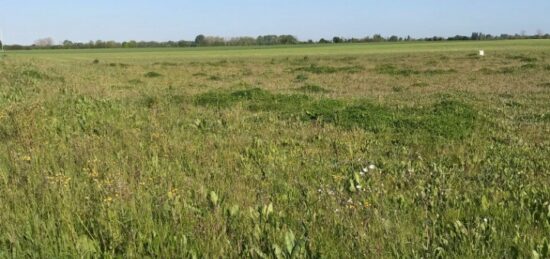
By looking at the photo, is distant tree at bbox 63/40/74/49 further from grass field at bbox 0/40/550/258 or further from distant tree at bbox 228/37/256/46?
grass field at bbox 0/40/550/258

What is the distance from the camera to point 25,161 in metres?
5.64

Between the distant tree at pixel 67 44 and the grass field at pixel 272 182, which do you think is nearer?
the grass field at pixel 272 182

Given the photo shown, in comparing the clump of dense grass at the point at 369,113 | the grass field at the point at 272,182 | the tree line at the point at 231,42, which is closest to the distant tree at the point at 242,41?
the tree line at the point at 231,42

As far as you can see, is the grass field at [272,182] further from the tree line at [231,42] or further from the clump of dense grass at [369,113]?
the tree line at [231,42]

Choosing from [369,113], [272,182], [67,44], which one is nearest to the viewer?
[272,182]

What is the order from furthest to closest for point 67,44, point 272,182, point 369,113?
point 67,44, point 369,113, point 272,182

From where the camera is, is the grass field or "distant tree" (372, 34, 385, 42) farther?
"distant tree" (372, 34, 385, 42)

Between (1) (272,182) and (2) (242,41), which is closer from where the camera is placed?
(1) (272,182)

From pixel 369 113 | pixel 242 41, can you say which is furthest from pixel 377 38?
pixel 369 113

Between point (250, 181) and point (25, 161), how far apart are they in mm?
2590

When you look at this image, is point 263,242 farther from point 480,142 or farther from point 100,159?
point 480,142

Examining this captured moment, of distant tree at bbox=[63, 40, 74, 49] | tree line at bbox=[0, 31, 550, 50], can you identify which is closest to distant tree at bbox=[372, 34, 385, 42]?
tree line at bbox=[0, 31, 550, 50]

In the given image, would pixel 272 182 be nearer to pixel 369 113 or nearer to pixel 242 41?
pixel 369 113

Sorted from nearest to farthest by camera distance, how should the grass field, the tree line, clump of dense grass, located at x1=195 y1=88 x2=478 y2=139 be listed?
the grass field
clump of dense grass, located at x1=195 y1=88 x2=478 y2=139
the tree line
